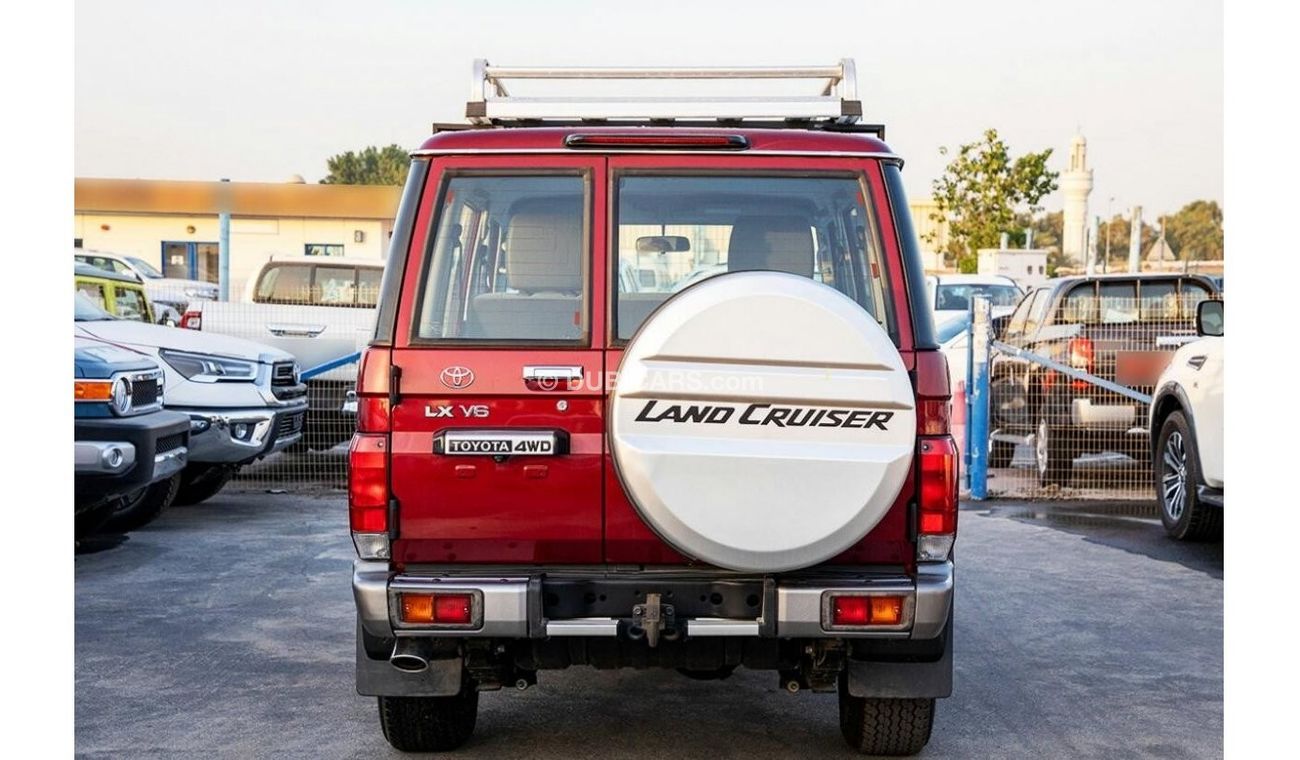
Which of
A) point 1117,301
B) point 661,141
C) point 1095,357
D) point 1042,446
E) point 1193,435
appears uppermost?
point 661,141

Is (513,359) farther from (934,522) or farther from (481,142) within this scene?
(934,522)

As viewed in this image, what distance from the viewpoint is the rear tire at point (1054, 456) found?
41.5ft

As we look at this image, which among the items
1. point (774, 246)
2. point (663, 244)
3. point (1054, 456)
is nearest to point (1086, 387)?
point (1054, 456)

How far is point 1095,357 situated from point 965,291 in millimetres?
8944

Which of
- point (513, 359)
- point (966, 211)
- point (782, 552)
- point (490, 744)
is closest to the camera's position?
point (782, 552)

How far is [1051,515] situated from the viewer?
1152cm

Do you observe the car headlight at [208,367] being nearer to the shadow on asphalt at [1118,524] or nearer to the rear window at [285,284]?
the rear window at [285,284]

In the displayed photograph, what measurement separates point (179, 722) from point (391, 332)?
208 centimetres

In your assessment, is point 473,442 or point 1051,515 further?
point 1051,515

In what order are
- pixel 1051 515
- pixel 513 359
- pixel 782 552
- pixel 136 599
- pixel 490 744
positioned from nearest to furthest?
pixel 782 552 → pixel 513 359 → pixel 490 744 → pixel 136 599 → pixel 1051 515

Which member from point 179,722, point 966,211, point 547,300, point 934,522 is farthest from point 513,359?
point 966,211

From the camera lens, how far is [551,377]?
4602 millimetres

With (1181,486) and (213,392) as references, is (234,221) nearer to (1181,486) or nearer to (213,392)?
(213,392)

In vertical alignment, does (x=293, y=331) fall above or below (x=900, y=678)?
above
